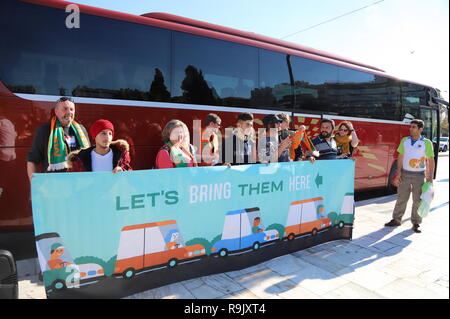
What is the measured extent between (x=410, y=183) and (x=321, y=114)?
90.0 inches

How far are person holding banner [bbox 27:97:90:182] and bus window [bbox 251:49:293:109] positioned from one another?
3.24 metres

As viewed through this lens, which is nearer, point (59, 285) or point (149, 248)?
point (59, 285)

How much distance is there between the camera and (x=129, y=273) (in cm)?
278

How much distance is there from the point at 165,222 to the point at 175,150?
3.11ft

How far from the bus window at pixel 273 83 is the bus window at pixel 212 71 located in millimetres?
162

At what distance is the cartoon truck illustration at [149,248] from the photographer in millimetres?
2727

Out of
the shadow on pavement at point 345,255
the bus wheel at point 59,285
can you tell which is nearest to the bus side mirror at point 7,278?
the bus wheel at point 59,285

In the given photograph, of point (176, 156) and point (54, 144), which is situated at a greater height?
point (54, 144)

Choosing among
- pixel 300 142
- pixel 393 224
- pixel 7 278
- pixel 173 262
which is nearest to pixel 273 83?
pixel 300 142

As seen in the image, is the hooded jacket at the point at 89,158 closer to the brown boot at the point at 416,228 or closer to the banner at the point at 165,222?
the banner at the point at 165,222

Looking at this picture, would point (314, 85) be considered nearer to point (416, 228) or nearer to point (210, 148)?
point (210, 148)

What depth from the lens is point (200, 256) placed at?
320 cm

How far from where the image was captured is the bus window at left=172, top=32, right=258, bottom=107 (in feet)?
15.0
